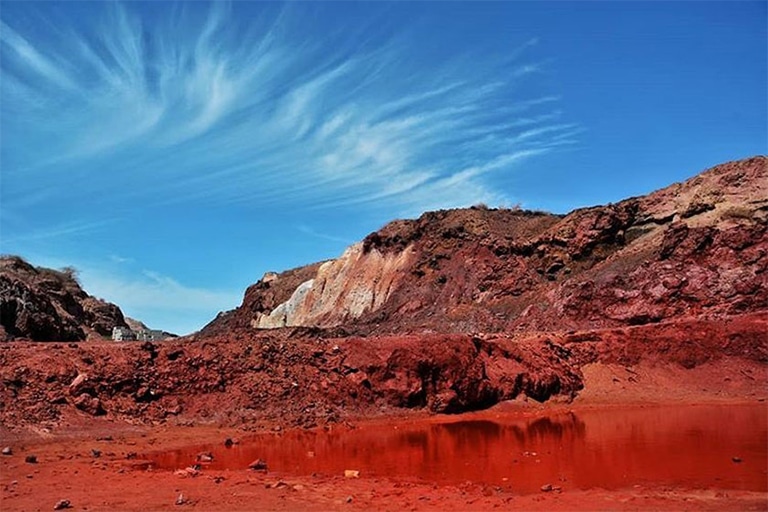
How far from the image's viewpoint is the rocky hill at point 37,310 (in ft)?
80.5

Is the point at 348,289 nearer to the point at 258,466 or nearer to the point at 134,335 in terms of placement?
the point at 134,335

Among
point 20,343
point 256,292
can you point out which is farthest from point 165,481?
point 256,292

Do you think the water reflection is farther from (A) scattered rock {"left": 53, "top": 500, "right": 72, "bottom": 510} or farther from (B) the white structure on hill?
(B) the white structure on hill

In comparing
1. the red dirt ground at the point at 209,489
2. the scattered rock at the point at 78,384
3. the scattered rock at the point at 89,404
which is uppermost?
the scattered rock at the point at 78,384

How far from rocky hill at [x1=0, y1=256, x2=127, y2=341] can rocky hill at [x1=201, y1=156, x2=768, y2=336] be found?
38.5 feet

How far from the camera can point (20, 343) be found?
19266 millimetres

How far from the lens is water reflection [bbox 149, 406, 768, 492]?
37.9 ft

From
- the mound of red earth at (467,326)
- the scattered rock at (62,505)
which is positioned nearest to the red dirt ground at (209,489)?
the scattered rock at (62,505)

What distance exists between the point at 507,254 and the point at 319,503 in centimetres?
3580

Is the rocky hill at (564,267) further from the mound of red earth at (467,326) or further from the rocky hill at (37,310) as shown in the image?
the rocky hill at (37,310)

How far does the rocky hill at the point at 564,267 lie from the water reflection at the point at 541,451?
1278 centimetres

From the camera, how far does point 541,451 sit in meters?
14.8

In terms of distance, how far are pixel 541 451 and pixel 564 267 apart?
27.7m

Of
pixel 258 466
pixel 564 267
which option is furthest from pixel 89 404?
pixel 564 267
